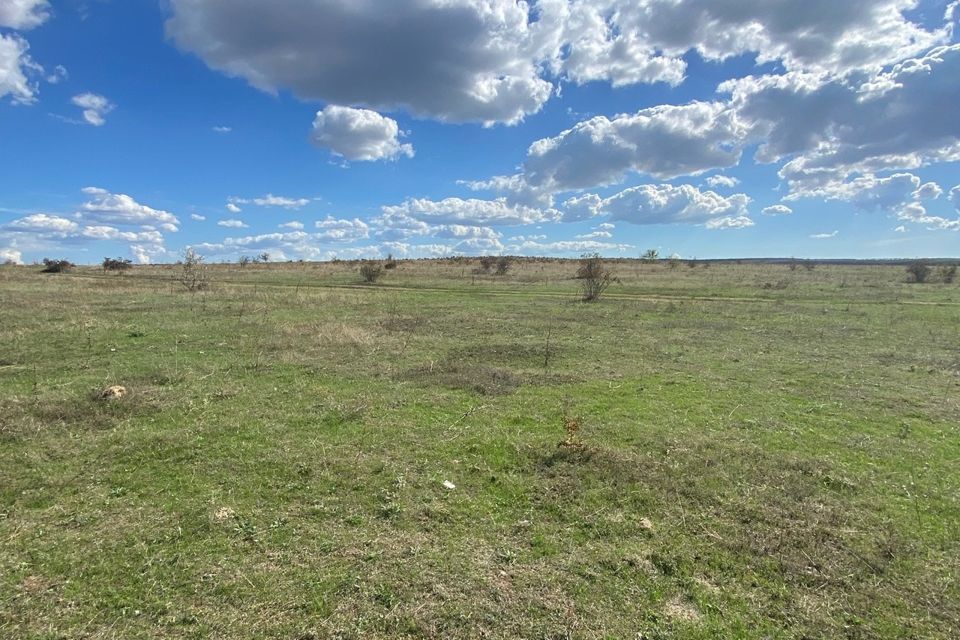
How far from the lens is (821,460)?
782 centimetres

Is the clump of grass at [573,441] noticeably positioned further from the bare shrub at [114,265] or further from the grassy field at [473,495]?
the bare shrub at [114,265]

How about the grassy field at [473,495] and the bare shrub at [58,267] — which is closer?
the grassy field at [473,495]

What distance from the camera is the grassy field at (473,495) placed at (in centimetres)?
457

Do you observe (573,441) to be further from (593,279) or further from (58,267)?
(58,267)

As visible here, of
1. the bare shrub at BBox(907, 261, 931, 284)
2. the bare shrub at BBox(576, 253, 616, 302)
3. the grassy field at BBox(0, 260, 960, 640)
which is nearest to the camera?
the grassy field at BBox(0, 260, 960, 640)

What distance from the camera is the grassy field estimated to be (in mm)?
4566

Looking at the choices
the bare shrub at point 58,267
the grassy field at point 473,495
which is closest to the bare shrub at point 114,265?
the bare shrub at point 58,267

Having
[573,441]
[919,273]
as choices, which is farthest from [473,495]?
[919,273]

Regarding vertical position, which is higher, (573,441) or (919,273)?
(919,273)

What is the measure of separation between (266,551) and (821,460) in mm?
7933

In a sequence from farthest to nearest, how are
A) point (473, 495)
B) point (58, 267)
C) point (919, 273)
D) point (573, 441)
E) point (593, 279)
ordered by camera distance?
point (58, 267) → point (919, 273) → point (593, 279) → point (573, 441) → point (473, 495)

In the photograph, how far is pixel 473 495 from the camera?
21.7 feet

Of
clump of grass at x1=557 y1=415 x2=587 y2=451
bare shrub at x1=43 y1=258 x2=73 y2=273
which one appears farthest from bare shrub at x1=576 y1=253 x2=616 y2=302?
bare shrub at x1=43 y1=258 x2=73 y2=273

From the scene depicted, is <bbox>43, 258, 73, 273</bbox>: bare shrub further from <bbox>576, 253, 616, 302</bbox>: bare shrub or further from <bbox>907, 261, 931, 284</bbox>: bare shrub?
<bbox>907, 261, 931, 284</bbox>: bare shrub
